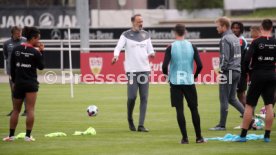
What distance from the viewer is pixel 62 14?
4225 cm

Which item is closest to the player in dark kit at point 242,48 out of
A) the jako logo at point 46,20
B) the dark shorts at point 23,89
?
the dark shorts at point 23,89

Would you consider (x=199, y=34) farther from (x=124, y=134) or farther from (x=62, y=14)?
(x=124, y=134)

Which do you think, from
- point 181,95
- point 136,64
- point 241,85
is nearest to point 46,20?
point 241,85

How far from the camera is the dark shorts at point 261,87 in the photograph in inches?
536

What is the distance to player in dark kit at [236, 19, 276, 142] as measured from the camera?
44.7 feet

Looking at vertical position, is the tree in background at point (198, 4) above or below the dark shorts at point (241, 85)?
above

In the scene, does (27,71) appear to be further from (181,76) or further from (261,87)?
(261,87)

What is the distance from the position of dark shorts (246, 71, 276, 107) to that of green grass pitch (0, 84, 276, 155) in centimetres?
75

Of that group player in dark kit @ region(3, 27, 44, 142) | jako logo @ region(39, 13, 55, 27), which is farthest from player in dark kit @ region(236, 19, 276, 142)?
jako logo @ region(39, 13, 55, 27)

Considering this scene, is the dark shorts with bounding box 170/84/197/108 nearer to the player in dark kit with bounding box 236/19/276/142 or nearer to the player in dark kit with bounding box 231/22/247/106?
the player in dark kit with bounding box 236/19/276/142

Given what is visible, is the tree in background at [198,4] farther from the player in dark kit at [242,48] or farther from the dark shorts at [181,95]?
the dark shorts at [181,95]

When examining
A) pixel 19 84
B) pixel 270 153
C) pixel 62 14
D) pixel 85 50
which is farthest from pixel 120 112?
pixel 62 14

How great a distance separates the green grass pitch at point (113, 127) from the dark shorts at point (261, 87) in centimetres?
75

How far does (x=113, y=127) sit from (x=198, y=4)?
29858 millimetres
